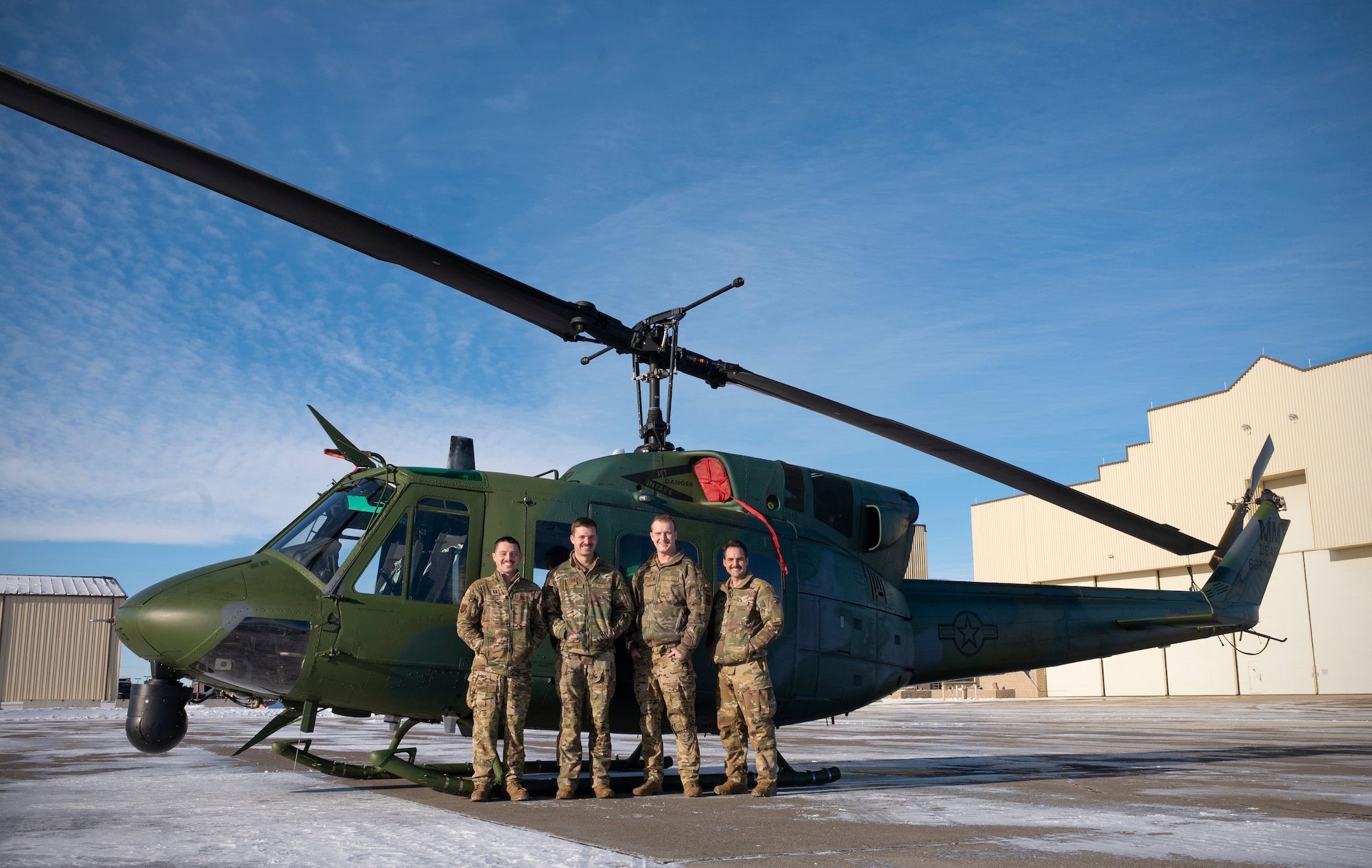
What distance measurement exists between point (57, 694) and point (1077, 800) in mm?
39552

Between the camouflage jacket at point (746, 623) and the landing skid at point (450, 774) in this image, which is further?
the camouflage jacket at point (746, 623)

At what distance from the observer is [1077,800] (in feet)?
21.5

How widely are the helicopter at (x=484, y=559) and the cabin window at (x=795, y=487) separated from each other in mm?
15

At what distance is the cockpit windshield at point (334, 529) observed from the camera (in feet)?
22.4

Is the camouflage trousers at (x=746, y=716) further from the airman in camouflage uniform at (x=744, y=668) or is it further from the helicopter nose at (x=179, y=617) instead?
the helicopter nose at (x=179, y=617)

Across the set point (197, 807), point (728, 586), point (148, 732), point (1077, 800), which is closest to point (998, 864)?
point (1077, 800)

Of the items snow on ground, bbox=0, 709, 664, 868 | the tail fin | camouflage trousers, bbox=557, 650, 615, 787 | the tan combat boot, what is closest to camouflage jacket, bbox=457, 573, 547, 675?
camouflage trousers, bbox=557, 650, 615, 787

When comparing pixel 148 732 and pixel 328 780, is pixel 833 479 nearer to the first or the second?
pixel 328 780

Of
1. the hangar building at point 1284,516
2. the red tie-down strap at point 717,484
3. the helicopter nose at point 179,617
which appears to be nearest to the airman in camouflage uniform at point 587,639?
the red tie-down strap at point 717,484

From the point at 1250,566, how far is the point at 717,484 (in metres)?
8.45

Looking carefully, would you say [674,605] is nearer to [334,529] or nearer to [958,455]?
[334,529]

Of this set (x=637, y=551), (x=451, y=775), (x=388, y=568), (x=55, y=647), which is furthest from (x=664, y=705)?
(x=55, y=647)

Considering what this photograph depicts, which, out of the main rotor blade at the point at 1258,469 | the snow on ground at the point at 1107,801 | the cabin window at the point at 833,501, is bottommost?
the snow on ground at the point at 1107,801

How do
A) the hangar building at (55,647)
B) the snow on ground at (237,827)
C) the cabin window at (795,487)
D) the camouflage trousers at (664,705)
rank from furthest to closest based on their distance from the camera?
the hangar building at (55,647) → the cabin window at (795,487) → the camouflage trousers at (664,705) → the snow on ground at (237,827)
